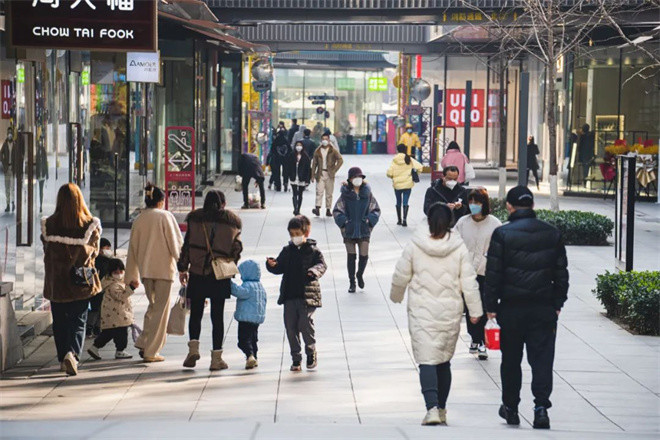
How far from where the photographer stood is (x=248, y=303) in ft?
37.7

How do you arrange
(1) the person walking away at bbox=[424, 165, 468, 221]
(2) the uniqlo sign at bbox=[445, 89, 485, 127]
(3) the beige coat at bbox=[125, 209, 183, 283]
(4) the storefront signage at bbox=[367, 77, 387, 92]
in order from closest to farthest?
(3) the beige coat at bbox=[125, 209, 183, 283] → (1) the person walking away at bbox=[424, 165, 468, 221] → (2) the uniqlo sign at bbox=[445, 89, 485, 127] → (4) the storefront signage at bbox=[367, 77, 387, 92]

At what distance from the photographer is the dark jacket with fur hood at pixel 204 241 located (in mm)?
11492

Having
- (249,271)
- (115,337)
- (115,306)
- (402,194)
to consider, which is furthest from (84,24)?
(402,194)

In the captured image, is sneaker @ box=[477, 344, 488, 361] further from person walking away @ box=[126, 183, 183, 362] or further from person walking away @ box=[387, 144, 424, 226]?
person walking away @ box=[387, 144, 424, 226]

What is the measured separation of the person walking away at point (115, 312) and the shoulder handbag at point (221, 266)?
0.96m

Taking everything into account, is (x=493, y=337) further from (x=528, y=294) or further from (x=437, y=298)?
(x=437, y=298)

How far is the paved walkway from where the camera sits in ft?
28.8

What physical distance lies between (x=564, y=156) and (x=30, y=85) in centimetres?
2409

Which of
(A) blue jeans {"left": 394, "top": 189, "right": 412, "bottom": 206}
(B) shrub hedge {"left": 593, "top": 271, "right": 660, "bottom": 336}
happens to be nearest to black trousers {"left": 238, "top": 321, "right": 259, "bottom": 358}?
(B) shrub hedge {"left": 593, "top": 271, "right": 660, "bottom": 336}

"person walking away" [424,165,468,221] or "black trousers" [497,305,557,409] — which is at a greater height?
"person walking away" [424,165,468,221]

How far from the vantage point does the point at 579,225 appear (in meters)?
21.8

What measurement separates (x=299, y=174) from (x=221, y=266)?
590 inches

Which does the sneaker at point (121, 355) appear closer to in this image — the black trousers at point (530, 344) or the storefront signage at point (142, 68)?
the black trousers at point (530, 344)

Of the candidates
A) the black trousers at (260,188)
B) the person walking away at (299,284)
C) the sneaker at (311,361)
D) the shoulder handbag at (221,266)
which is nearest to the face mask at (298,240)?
the person walking away at (299,284)
